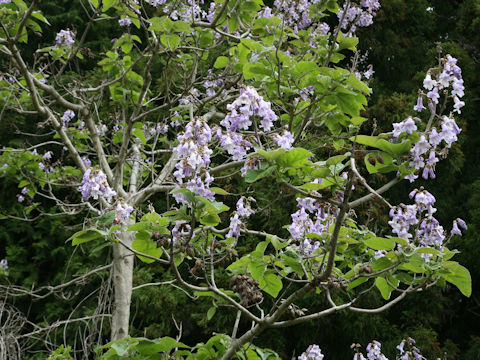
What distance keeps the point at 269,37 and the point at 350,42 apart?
0.92m

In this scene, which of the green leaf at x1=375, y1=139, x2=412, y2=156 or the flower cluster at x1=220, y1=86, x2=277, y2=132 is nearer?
the green leaf at x1=375, y1=139, x2=412, y2=156

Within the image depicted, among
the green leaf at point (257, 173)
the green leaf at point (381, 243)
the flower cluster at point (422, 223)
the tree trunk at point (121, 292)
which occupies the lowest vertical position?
the tree trunk at point (121, 292)

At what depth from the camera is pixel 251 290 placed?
2.03 metres

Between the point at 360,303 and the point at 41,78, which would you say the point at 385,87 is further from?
the point at 41,78

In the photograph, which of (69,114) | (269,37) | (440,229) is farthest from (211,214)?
(69,114)

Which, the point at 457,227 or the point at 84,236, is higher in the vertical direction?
the point at 457,227

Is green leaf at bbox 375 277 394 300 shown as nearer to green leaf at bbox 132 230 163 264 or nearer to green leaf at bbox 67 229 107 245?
green leaf at bbox 132 230 163 264

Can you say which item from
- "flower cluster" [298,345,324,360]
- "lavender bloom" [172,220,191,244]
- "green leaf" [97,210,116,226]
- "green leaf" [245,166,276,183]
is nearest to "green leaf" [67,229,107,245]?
"green leaf" [97,210,116,226]

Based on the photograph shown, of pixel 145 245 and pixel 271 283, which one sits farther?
pixel 271 283

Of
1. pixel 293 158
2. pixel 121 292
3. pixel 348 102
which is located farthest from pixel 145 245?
pixel 121 292

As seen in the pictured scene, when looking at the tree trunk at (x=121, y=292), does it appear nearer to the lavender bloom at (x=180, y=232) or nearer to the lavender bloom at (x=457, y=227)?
the lavender bloom at (x=180, y=232)

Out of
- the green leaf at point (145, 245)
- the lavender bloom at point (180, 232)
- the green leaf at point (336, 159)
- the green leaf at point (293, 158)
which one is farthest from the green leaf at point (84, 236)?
the green leaf at point (336, 159)

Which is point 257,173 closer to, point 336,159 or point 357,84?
point 336,159

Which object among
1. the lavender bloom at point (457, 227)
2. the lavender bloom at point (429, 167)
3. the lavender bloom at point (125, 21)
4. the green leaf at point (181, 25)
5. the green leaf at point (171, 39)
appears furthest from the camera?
the lavender bloom at point (125, 21)
